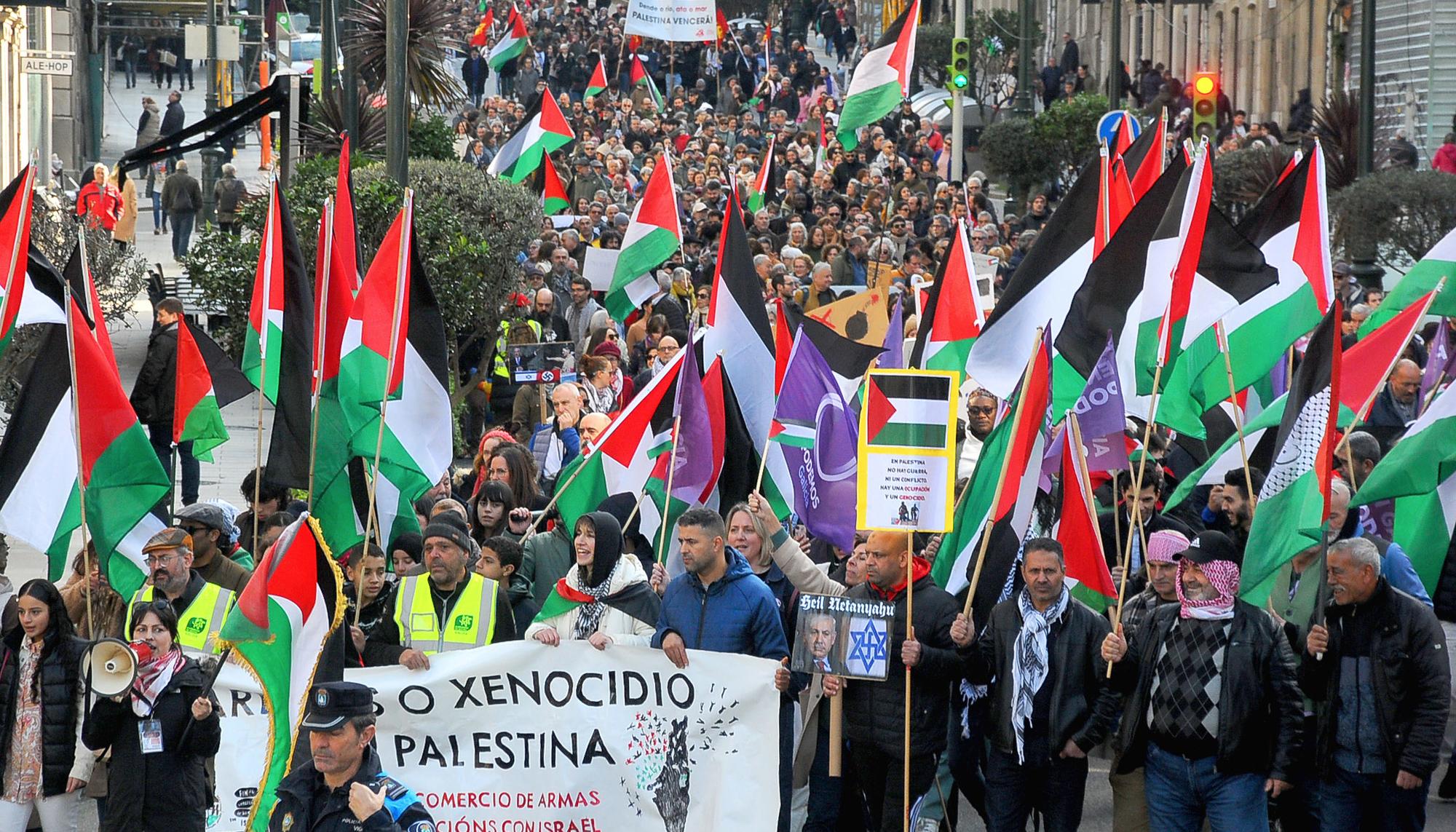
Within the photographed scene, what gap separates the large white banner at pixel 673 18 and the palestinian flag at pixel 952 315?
2570 centimetres

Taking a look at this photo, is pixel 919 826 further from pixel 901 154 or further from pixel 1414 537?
pixel 901 154

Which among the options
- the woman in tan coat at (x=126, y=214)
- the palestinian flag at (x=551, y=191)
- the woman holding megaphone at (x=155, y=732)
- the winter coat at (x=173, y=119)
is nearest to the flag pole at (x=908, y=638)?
the woman holding megaphone at (x=155, y=732)

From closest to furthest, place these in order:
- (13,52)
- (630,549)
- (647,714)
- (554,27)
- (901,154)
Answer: (647,714), (630,549), (13,52), (901,154), (554,27)

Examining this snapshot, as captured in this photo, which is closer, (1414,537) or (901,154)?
(1414,537)

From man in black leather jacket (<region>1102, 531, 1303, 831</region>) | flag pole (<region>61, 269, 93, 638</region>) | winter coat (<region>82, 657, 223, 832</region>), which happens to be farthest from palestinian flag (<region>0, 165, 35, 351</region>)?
man in black leather jacket (<region>1102, 531, 1303, 831</region>)

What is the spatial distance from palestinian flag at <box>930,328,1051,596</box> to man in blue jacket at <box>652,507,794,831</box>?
96cm

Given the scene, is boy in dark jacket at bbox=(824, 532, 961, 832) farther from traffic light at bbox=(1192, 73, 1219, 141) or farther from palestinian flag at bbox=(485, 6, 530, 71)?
palestinian flag at bbox=(485, 6, 530, 71)

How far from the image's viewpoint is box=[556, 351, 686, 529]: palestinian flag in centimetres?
1031

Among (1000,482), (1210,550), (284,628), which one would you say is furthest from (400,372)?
(1210,550)

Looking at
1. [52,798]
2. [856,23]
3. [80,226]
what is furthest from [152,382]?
[856,23]

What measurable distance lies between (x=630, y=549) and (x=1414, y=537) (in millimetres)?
3329

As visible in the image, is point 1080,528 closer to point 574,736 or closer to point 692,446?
point 692,446

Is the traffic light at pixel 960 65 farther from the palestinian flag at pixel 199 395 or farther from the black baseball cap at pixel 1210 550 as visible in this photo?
the black baseball cap at pixel 1210 550

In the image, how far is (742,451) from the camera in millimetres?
10391
